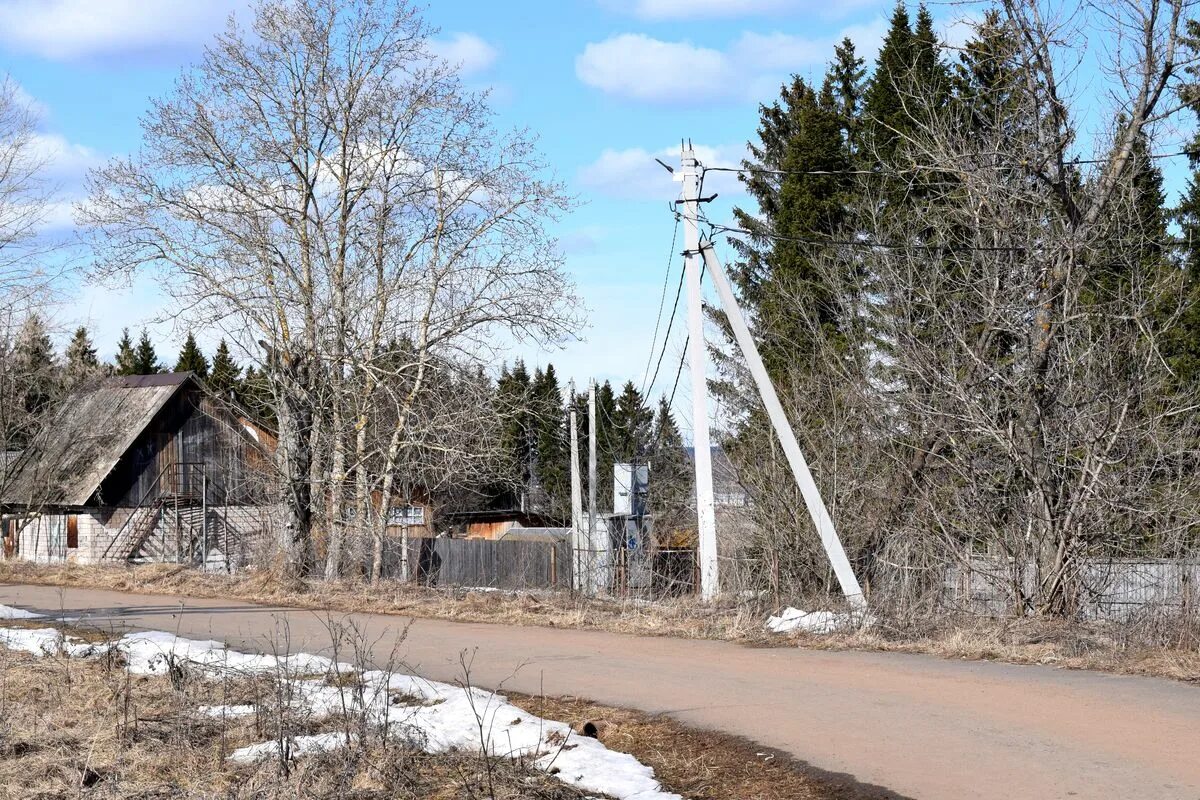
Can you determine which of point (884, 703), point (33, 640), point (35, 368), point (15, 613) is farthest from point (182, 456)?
point (884, 703)

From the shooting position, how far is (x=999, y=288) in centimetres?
1608

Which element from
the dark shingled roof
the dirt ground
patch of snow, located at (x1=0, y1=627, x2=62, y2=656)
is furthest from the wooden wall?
the dirt ground

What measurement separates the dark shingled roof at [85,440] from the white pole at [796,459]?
32337mm

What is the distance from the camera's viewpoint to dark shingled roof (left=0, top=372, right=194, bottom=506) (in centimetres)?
4316

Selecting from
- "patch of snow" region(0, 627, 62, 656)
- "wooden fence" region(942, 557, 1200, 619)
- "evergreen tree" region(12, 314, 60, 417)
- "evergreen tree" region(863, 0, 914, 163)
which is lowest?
"patch of snow" region(0, 627, 62, 656)

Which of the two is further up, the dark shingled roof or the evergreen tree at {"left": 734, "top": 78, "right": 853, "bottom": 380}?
the evergreen tree at {"left": 734, "top": 78, "right": 853, "bottom": 380}

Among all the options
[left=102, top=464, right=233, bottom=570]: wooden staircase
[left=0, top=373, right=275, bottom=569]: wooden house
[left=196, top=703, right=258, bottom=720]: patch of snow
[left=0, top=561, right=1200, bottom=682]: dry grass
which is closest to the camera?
[left=196, top=703, right=258, bottom=720]: patch of snow

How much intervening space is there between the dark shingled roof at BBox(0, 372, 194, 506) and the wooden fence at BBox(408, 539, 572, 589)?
16976 mm

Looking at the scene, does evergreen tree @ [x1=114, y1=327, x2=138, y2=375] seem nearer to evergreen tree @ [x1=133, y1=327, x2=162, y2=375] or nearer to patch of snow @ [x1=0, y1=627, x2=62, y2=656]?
evergreen tree @ [x1=133, y1=327, x2=162, y2=375]

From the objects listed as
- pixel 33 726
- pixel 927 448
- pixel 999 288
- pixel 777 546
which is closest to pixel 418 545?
pixel 777 546

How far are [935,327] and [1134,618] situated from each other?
4.82 metres

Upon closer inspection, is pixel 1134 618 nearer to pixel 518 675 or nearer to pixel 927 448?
pixel 927 448

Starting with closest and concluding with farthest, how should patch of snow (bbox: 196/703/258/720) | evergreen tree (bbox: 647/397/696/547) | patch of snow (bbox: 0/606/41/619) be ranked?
patch of snow (bbox: 196/703/258/720) < patch of snow (bbox: 0/606/41/619) < evergreen tree (bbox: 647/397/696/547)

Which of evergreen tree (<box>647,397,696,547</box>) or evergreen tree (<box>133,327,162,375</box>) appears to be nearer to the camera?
evergreen tree (<box>647,397,696,547</box>)
